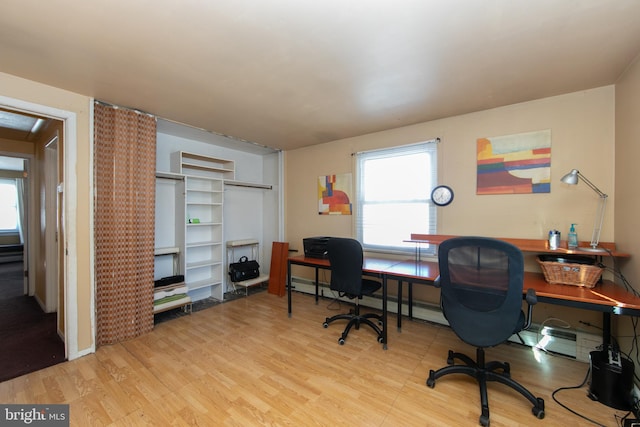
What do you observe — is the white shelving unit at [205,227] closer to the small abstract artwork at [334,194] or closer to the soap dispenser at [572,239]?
the small abstract artwork at [334,194]

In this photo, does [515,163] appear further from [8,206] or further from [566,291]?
[8,206]

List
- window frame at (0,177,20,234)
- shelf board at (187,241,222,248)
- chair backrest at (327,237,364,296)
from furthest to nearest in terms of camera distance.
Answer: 1. window frame at (0,177,20,234)
2. shelf board at (187,241,222,248)
3. chair backrest at (327,237,364,296)

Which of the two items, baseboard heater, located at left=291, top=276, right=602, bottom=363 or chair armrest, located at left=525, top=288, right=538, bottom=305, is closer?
chair armrest, located at left=525, top=288, right=538, bottom=305

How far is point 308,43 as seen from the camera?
1.69 m

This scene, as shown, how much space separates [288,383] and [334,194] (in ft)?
8.55

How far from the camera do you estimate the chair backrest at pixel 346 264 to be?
8.46 ft

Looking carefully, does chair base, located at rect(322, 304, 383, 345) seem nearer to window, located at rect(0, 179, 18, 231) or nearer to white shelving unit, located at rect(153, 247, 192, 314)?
white shelving unit, located at rect(153, 247, 192, 314)

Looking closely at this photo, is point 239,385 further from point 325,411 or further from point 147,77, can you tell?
point 147,77

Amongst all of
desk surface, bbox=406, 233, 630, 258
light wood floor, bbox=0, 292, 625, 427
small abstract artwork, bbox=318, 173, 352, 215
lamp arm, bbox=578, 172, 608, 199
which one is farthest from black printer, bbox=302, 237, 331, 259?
lamp arm, bbox=578, 172, 608, 199

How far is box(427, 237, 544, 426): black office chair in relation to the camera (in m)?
1.60

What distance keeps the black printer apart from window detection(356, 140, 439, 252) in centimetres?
69

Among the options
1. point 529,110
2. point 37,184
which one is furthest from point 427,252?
point 37,184

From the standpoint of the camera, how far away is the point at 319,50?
5.79ft

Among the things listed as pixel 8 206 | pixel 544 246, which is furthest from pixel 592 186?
pixel 8 206
